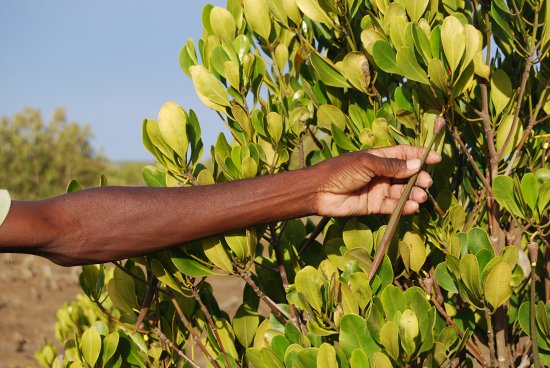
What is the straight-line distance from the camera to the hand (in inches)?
60.2

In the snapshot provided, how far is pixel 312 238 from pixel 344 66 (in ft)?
1.48

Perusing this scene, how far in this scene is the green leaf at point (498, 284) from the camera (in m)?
1.36

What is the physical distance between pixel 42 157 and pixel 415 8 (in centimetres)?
1605

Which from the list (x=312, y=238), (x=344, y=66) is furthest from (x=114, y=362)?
(x=344, y=66)

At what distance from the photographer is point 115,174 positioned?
24.3 meters

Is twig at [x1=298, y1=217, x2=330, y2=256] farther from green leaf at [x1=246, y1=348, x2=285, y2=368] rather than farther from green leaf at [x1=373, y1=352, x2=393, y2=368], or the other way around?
green leaf at [x1=373, y1=352, x2=393, y2=368]

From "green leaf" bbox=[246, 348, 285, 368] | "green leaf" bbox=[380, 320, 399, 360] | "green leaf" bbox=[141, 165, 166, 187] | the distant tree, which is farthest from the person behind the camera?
the distant tree

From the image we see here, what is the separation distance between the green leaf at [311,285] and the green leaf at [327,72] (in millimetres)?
489

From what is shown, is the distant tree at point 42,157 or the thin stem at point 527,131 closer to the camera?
the thin stem at point 527,131

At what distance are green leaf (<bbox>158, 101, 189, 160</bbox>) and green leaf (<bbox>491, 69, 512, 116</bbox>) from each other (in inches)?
28.5

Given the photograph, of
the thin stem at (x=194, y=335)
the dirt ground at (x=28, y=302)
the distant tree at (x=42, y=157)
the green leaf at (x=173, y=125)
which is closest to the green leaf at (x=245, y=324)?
the thin stem at (x=194, y=335)

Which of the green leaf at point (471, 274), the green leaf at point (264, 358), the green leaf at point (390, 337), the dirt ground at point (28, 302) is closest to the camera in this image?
the green leaf at point (390, 337)

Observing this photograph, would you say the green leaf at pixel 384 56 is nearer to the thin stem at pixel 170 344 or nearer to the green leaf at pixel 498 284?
the green leaf at pixel 498 284

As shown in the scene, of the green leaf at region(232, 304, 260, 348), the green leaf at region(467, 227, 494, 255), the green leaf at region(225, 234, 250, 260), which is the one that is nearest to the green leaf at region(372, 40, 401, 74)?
the green leaf at region(467, 227, 494, 255)
